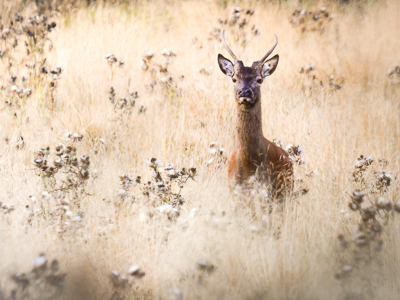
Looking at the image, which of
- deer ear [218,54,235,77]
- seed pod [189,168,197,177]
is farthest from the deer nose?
seed pod [189,168,197,177]

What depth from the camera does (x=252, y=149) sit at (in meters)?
3.70

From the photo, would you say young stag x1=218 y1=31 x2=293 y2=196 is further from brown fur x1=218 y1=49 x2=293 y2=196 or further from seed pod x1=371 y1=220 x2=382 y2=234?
seed pod x1=371 y1=220 x2=382 y2=234

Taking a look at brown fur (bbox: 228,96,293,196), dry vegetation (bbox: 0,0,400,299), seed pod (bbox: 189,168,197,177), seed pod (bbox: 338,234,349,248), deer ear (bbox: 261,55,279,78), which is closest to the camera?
dry vegetation (bbox: 0,0,400,299)

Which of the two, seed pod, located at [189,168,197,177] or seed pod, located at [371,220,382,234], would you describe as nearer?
seed pod, located at [371,220,382,234]

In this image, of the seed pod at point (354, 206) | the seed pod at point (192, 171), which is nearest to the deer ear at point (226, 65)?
the seed pod at point (192, 171)

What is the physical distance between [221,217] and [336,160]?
5.46ft

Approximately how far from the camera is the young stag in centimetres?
363

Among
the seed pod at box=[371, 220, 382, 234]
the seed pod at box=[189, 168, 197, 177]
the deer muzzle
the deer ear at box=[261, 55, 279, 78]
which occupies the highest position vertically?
the deer ear at box=[261, 55, 279, 78]

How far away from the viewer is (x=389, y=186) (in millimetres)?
3752

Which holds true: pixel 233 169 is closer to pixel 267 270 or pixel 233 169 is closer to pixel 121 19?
pixel 267 270

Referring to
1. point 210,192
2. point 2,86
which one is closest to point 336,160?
point 210,192

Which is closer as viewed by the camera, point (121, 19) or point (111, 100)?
point (111, 100)

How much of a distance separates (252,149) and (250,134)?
15 cm

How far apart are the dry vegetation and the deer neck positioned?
389mm
